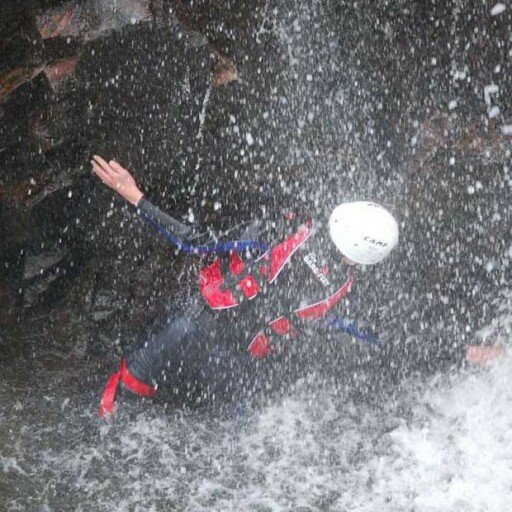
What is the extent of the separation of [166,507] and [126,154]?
306 centimetres

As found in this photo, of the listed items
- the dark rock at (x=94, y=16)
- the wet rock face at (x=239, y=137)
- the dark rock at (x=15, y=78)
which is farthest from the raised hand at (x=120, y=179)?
the dark rock at (x=94, y=16)

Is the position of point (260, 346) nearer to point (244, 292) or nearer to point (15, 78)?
point (244, 292)

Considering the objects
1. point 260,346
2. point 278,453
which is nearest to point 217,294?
point 260,346

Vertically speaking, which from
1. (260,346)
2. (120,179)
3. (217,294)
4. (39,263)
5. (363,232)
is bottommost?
(363,232)

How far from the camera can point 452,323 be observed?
23.2ft

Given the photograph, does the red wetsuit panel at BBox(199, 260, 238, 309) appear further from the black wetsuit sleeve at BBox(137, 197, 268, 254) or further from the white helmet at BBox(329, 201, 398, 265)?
the white helmet at BBox(329, 201, 398, 265)

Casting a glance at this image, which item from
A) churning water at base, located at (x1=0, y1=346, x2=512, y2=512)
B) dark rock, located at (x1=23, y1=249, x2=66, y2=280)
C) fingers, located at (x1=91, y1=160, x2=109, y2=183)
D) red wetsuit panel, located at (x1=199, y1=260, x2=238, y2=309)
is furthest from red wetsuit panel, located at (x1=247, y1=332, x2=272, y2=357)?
dark rock, located at (x1=23, y1=249, x2=66, y2=280)

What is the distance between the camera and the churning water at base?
539cm

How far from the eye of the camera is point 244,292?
17.4 feet

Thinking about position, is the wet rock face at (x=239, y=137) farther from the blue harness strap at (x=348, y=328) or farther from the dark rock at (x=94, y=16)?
the blue harness strap at (x=348, y=328)

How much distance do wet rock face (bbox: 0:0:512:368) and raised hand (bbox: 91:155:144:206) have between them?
1.92 feet

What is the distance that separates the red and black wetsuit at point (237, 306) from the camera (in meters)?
5.09

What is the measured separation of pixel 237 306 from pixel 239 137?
170cm

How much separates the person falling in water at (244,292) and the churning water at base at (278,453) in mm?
365
